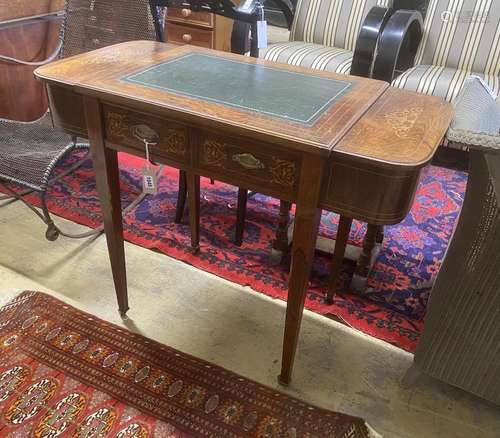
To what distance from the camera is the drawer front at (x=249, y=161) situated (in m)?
0.88

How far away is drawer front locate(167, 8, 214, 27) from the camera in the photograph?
2.53 metres

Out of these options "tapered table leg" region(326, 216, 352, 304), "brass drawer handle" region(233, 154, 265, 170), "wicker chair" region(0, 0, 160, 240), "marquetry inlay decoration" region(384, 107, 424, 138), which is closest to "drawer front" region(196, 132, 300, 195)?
"brass drawer handle" region(233, 154, 265, 170)

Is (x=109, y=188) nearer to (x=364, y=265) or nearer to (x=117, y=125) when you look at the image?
(x=117, y=125)

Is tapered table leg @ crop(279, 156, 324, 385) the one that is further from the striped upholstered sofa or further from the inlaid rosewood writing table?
the striped upholstered sofa

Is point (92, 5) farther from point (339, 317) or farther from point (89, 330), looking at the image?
point (339, 317)

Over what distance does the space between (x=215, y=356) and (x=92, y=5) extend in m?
1.48

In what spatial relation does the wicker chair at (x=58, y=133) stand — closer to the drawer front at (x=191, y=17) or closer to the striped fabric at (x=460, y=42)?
the drawer front at (x=191, y=17)

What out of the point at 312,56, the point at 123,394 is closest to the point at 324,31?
the point at 312,56

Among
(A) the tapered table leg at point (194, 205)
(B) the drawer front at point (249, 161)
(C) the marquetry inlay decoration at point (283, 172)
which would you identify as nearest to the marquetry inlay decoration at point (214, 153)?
(B) the drawer front at point (249, 161)

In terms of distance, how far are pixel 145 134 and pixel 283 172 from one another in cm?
33

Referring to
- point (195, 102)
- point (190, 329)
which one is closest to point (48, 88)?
point (195, 102)

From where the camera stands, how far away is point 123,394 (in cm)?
119

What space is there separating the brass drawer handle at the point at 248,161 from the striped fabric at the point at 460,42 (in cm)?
144

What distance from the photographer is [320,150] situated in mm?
801
